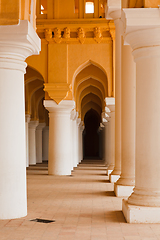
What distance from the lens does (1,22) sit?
256 inches

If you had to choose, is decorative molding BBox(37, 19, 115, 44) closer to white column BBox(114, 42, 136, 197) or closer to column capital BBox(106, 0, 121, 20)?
column capital BBox(106, 0, 121, 20)

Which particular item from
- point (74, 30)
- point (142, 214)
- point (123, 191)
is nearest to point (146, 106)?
point (142, 214)

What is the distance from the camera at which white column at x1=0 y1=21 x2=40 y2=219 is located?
6473 millimetres

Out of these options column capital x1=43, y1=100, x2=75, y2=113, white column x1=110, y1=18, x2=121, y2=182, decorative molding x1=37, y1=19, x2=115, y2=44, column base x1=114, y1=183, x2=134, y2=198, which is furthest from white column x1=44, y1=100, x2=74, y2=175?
column base x1=114, y1=183, x2=134, y2=198

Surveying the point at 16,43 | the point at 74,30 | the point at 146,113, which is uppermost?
the point at 74,30

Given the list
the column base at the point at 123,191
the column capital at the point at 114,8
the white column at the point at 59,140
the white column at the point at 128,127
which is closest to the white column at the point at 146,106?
the white column at the point at 128,127

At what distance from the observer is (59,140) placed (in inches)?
671

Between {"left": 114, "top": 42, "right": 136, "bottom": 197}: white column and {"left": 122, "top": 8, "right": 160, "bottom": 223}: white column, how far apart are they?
2.49 metres

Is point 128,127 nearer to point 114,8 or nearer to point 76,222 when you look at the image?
point 114,8

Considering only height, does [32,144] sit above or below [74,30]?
below

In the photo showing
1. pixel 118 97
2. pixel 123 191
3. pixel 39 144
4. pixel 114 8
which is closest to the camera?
pixel 123 191

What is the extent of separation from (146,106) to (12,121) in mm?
2447

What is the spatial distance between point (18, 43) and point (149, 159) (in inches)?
124

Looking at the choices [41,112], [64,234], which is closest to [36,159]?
[41,112]
